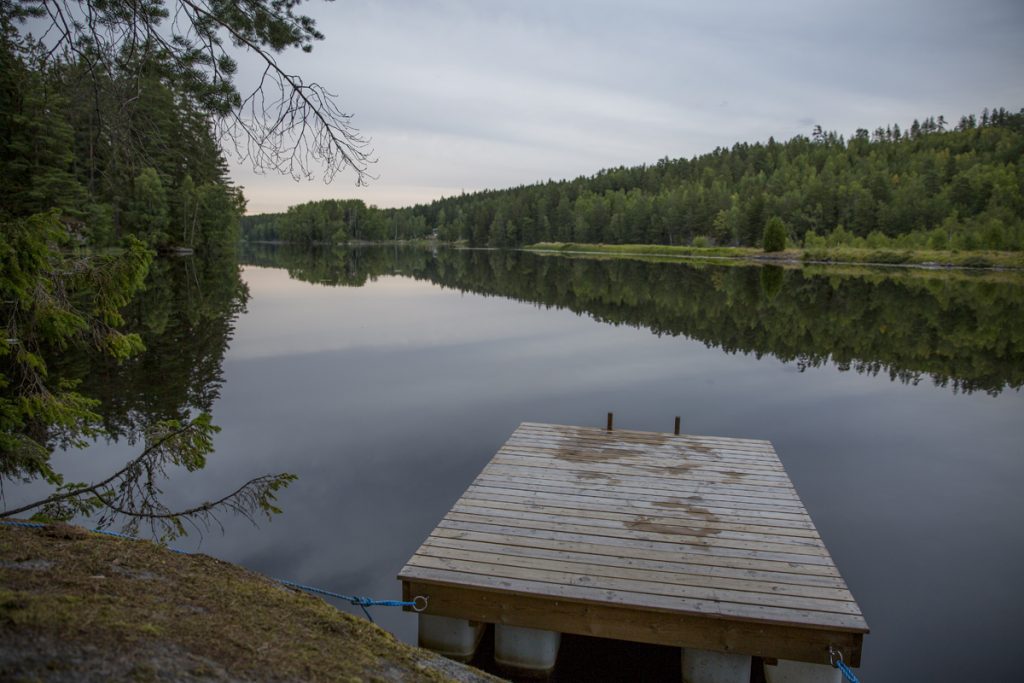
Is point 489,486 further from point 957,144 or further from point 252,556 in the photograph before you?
point 957,144

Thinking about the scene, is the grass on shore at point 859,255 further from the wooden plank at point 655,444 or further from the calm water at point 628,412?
the wooden plank at point 655,444

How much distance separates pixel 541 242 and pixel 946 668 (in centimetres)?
12987

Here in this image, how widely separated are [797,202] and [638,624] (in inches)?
3733

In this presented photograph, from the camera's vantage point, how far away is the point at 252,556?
23.5 feet

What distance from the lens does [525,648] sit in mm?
5090

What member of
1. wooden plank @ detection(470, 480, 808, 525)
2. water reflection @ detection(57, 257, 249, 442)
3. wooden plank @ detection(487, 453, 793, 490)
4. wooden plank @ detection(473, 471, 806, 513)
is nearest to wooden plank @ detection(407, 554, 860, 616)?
wooden plank @ detection(470, 480, 808, 525)

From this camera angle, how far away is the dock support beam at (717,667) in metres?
4.78

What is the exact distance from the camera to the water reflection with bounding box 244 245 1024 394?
1989 cm

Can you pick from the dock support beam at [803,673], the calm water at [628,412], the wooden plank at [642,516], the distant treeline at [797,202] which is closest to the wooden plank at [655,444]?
the calm water at [628,412]

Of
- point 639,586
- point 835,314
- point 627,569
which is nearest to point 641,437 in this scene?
point 627,569

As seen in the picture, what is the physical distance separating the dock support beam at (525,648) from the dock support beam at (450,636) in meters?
0.22

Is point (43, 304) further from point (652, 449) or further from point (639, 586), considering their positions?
point (652, 449)

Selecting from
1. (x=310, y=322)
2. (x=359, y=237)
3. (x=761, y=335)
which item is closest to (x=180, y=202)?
(x=310, y=322)

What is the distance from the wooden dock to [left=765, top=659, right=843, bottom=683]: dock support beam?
0.17 metres
